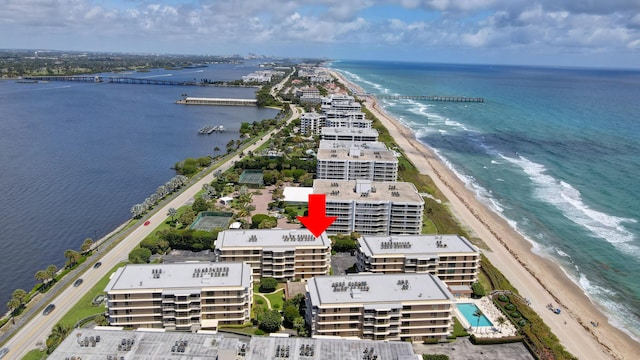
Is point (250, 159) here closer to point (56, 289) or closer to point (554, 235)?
point (56, 289)

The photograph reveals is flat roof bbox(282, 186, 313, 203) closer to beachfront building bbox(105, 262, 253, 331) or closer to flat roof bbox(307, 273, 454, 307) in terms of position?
beachfront building bbox(105, 262, 253, 331)

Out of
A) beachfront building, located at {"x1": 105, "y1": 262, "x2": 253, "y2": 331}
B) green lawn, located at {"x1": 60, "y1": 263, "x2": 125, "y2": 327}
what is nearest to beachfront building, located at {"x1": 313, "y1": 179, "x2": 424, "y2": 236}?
beachfront building, located at {"x1": 105, "y1": 262, "x2": 253, "y2": 331}

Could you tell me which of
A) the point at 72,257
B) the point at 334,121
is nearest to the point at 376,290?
the point at 72,257

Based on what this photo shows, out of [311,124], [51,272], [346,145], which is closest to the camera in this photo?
[51,272]

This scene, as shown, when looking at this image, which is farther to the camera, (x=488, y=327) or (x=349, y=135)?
(x=349, y=135)

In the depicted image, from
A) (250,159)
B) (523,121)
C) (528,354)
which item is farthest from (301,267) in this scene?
(523,121)

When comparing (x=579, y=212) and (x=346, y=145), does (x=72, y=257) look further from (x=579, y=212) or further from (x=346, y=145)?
(x=579, y=212)
